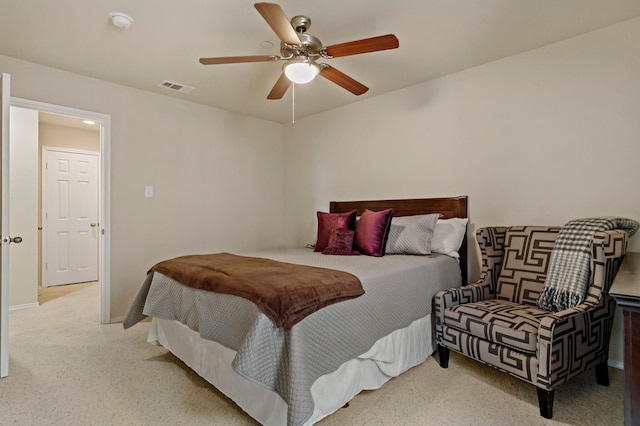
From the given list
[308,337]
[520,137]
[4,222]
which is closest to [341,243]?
[308,337]

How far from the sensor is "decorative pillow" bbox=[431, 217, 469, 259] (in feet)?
9.45

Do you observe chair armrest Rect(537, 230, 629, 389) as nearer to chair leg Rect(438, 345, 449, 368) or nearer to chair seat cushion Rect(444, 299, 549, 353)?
chair seat cushion Rect(444, 299, 549, 353)

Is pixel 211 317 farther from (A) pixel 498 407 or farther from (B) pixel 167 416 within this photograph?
(A) pixel 498 407

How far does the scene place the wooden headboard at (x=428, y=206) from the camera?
3021mm

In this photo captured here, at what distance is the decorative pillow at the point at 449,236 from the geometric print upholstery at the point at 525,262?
381 mm

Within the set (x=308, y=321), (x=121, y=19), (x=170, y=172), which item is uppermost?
(x=121, y=19)

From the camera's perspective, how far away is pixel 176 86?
133 inches

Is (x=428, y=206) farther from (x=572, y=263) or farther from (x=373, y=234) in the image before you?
(x=572, y=263)

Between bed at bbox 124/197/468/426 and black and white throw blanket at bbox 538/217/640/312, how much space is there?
0.73 meters

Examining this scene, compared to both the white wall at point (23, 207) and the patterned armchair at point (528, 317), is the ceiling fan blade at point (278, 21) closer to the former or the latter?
the patterned armchair at point (528, 317)

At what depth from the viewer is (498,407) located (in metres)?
1.86

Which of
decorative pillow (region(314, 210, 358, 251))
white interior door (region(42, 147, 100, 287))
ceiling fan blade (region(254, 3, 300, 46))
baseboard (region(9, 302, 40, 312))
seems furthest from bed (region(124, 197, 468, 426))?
white interior door (region(42, 147, 100, 287))

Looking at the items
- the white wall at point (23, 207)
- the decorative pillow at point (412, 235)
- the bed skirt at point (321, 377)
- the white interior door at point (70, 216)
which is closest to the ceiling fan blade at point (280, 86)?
the decorative pillow at point (412, 235)

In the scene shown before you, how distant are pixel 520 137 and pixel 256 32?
7.43 feet
